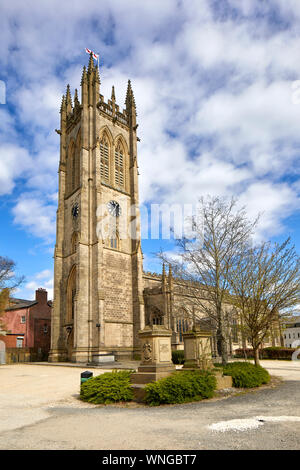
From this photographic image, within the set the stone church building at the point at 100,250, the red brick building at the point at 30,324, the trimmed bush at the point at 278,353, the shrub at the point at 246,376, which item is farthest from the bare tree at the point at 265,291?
the red brick building at the point at 30,324

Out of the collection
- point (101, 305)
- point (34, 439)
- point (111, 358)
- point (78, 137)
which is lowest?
point (111, 358)

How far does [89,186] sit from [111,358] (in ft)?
54.5

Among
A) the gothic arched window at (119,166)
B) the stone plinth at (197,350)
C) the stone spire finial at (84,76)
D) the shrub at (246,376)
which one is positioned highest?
the stone spire finial at (84,76)

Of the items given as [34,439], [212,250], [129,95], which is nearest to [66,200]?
[129,95]

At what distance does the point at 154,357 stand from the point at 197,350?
7.03 ft

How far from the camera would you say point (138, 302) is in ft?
108

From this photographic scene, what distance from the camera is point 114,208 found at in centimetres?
3550

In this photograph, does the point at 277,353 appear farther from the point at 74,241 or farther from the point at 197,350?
the point at 197,350

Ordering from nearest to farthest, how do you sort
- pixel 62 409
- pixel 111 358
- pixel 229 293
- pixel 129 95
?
pixel 62 409
pixel 229 293
pixel 111 358
pixel 129 95

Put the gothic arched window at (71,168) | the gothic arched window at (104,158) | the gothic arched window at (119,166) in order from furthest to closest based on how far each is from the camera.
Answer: the gothic arched window at (71,168) < the gothic arched window at (119,166) < the gothic arched window at (104,158)

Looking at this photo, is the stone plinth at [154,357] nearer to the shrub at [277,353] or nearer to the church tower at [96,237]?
the church tower at [96,237]

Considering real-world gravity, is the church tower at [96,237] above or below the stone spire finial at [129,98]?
below

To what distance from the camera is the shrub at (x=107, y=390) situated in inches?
382
